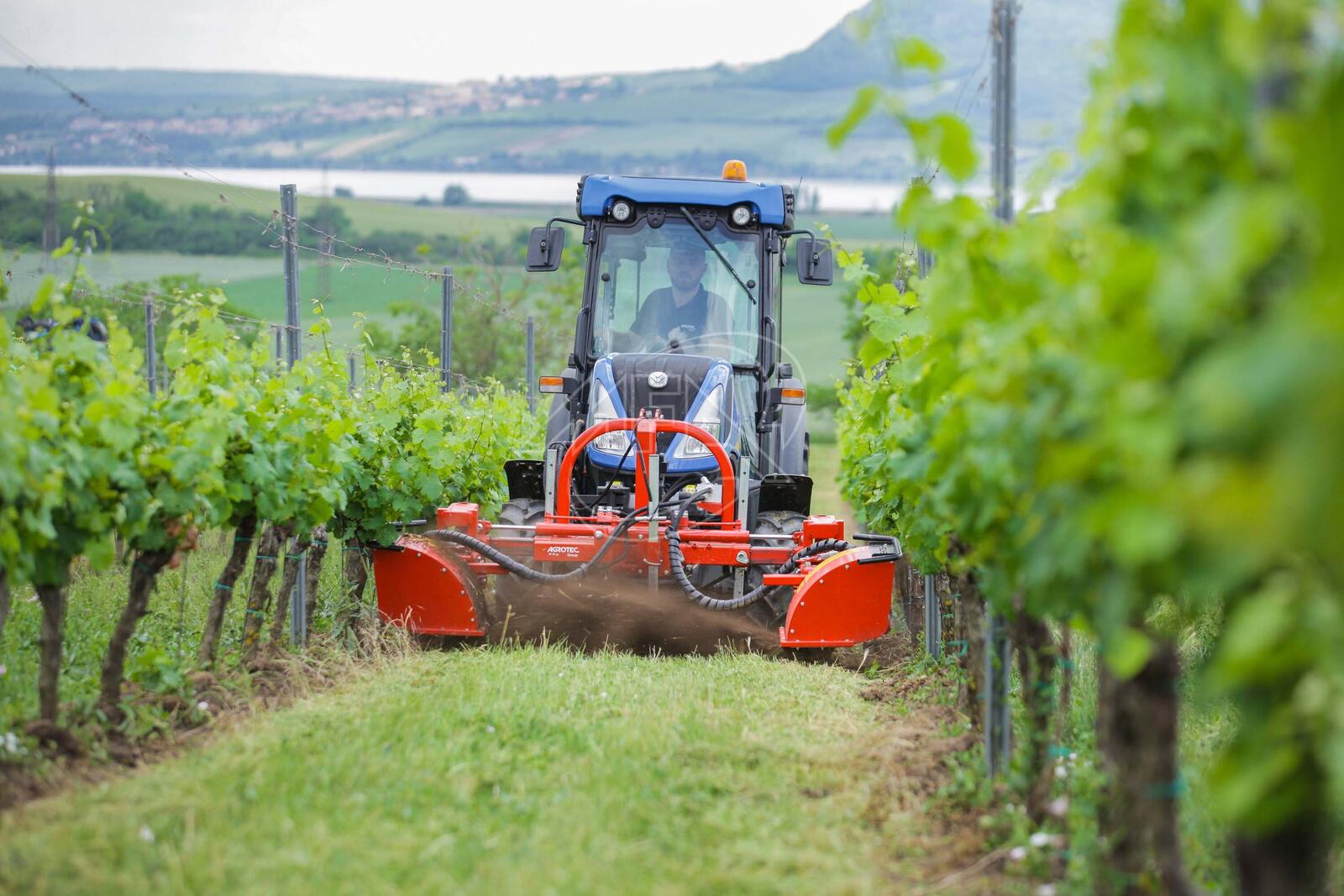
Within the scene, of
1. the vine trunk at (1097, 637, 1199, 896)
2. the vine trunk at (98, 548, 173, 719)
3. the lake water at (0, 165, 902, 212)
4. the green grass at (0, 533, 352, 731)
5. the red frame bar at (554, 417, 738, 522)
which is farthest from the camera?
the lake water at (0, 165, 902, 212)

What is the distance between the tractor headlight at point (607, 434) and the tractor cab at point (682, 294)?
0.13 ft

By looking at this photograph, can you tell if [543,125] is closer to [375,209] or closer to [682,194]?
[375,209]

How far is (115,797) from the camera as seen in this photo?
4.30m

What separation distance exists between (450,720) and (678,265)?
4356 millimetres

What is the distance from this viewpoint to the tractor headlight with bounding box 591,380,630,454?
8.54 meters

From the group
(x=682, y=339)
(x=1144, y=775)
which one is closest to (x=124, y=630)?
(x=1144, y=775)

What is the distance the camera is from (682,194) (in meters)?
8.98

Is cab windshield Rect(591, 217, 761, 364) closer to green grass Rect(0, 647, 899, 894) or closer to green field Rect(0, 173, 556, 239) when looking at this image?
green grass Rect(0, 647, 899, 894)

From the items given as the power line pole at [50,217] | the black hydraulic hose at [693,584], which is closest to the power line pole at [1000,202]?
the black hydraulic hose at [693,584]

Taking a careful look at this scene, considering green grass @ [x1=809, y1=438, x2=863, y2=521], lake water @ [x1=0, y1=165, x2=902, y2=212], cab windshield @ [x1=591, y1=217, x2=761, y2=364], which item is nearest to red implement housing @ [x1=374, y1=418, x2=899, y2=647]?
cab windshield @ [x1=591, y1=217, x2=761, y2=364]

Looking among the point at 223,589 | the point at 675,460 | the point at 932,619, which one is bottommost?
the point at 932,619

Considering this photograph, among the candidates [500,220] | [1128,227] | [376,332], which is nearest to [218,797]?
[1128,227]

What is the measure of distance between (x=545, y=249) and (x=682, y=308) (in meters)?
0.96

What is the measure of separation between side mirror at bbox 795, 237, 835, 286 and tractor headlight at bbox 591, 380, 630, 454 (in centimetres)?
141
